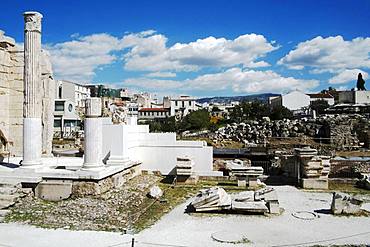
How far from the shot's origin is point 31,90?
1239 cm

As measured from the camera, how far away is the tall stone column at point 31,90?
12.3 metres

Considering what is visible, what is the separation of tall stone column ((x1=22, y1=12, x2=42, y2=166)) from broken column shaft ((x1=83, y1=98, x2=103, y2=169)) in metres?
1.78

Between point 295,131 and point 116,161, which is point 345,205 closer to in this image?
point 116,161

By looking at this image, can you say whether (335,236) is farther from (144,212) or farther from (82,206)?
(82,206)

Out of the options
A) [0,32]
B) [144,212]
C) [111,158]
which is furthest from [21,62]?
[144,212]

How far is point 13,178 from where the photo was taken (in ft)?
37.9

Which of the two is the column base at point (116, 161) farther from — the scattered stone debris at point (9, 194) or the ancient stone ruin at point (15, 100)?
the ancient stone ruin at point (15, 100)

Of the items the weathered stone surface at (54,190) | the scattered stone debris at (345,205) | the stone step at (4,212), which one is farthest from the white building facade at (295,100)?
the stone step at (4,212)

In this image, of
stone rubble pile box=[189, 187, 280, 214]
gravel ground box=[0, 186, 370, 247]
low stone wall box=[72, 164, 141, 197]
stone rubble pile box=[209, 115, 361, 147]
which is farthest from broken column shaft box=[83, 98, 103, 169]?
stone rubble pile box=[209, 115, 361, 147]

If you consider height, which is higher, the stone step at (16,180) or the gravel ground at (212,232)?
the stone step at (16,180)

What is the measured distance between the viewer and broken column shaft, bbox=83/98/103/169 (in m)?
11.9

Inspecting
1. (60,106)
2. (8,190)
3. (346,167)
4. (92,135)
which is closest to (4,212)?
(8,190)

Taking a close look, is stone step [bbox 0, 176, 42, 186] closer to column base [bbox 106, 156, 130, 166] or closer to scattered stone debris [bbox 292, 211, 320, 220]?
column base [bbox 106, 156, 130, 166]

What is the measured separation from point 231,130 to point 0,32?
89.8 ft
